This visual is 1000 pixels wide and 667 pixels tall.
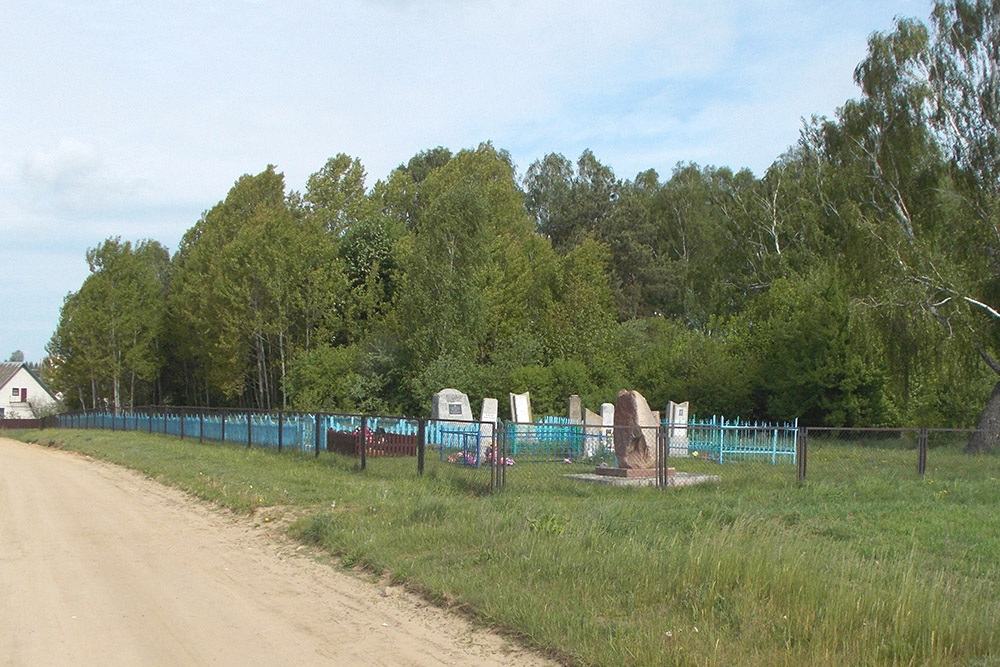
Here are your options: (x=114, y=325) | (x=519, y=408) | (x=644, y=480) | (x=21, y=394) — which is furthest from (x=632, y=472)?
(x=21, y=394)

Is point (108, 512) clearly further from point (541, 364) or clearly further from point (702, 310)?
point (702, 310)

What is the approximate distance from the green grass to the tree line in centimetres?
1341

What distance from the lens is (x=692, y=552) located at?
803 cm

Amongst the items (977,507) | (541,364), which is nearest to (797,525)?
(977,507)

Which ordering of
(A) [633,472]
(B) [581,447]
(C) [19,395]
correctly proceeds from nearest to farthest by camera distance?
(A) [633,472], (B) [581,447], (C) [19,395]

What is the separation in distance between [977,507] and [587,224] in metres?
55.1

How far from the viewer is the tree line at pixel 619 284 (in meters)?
27.9

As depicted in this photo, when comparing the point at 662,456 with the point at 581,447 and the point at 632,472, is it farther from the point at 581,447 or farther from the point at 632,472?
the point at 581,447

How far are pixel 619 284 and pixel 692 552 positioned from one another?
177 ft

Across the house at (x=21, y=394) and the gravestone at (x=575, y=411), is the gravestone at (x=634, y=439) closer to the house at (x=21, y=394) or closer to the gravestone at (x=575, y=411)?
the gravestone at (x=575, y=411)

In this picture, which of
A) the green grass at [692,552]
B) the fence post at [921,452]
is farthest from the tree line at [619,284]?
the green grass at [692,552]

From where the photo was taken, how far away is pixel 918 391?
30359 millimetres

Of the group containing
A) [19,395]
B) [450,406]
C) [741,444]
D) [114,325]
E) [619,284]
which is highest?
[619,284]

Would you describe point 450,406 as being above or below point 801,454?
above
